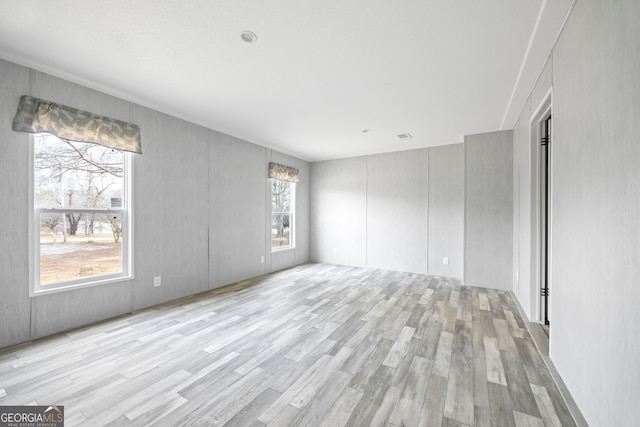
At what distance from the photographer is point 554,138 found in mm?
1978

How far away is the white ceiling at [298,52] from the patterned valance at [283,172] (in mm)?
1723

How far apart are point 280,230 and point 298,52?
4004 millimetres

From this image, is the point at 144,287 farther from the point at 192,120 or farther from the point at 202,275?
the point at 192,120

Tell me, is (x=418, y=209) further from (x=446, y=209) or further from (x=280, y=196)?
(x=280, y=196)

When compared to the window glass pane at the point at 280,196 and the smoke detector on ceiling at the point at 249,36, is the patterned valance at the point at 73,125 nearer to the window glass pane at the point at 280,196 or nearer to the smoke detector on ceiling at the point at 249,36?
the smoke detector on ceiling at the point at 249,36

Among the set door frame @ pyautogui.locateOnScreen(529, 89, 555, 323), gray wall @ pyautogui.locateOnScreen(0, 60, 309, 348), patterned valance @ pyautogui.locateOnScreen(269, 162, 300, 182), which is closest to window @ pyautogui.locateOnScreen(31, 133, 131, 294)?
gray wall @ pyautogui.locateOnScreen(0, 60, 309, 348)

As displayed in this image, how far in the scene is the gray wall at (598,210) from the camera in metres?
1.05

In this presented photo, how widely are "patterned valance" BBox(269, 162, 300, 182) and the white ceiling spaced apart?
172 centimetres

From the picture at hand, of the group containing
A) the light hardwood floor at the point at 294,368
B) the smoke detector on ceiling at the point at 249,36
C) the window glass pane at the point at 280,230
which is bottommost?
the light hardwood floor at the point at 294,368

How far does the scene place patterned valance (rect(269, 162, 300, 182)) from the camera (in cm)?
520

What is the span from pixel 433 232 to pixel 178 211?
4.43 m

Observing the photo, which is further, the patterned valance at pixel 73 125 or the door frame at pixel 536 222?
the door frame at pixel 536 222

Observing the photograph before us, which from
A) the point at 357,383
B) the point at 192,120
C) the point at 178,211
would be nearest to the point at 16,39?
the point at 192,120

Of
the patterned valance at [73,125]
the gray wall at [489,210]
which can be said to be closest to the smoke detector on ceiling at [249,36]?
the patterned valance at [73,125]
